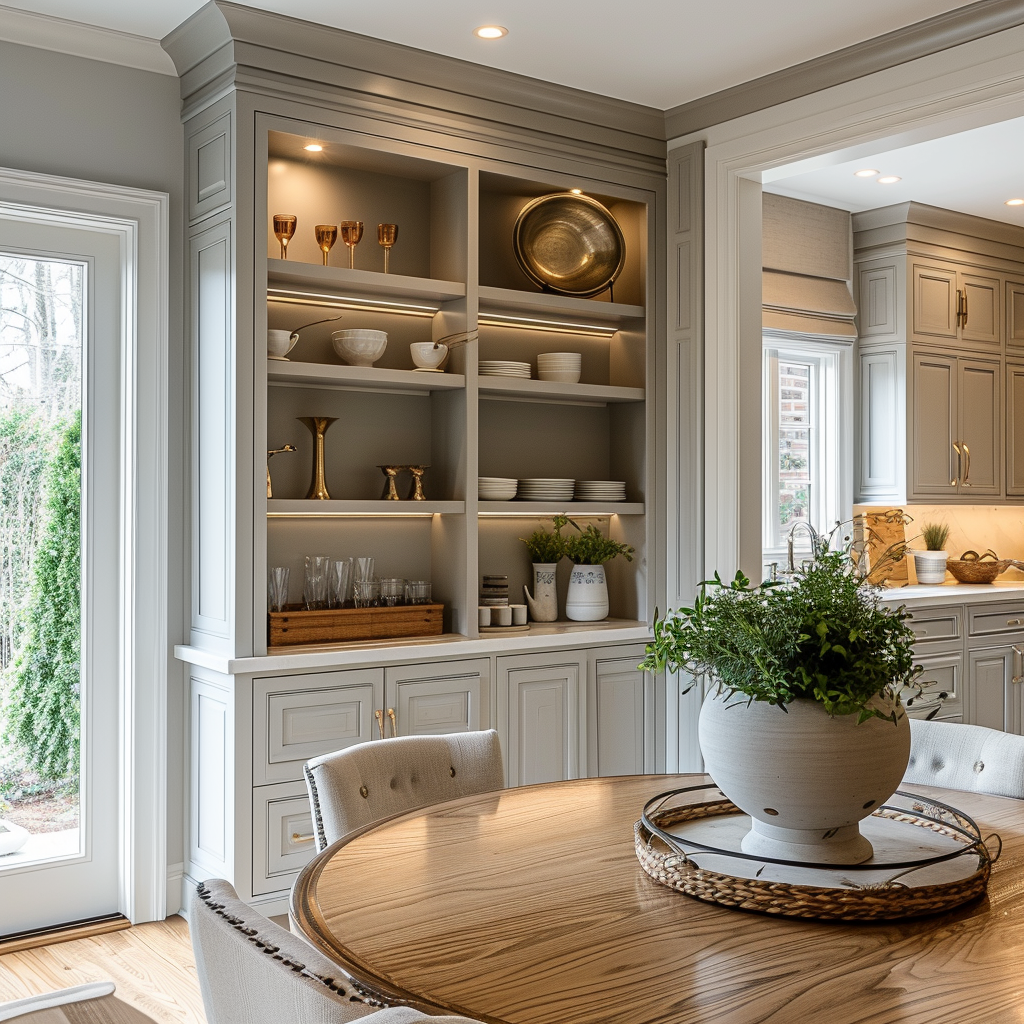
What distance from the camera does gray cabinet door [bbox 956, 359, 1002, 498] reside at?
5.59 meters

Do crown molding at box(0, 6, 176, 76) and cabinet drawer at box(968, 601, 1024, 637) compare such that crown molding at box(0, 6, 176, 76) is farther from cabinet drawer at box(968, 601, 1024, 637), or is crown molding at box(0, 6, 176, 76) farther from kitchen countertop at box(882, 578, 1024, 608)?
cabinet drawer at box(968, 601, 1024, 637)

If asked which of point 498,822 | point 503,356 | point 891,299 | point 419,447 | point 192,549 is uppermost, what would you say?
point 891,299

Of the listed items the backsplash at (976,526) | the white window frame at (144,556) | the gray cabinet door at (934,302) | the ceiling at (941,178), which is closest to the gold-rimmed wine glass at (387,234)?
the white window frame at (144,556)

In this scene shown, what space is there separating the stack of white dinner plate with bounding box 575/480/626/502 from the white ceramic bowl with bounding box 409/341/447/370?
761 millimetres

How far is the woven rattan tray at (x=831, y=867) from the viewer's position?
4.57ft

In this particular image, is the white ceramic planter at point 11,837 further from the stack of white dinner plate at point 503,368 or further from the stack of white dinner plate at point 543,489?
the stack of white dinner plate at point 503,368

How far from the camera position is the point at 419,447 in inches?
157

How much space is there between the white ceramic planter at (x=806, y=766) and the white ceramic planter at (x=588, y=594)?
102 inches

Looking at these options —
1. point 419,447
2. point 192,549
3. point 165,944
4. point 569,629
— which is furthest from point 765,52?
point 165,944

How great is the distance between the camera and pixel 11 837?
3377 mm

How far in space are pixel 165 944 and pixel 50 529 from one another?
131cm

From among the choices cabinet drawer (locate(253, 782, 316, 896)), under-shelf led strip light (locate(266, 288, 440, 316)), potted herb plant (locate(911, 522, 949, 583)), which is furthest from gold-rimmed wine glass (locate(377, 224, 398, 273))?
potted herb plant (locate(911, 522, 949, 583))

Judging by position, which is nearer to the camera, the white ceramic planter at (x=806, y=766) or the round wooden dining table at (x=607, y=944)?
the round wooden dining table at (x=607, y=944)

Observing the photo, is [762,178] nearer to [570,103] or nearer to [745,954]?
[570,103]
